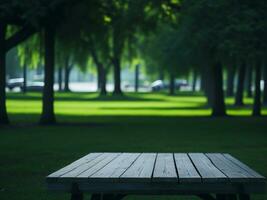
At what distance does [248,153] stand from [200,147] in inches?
85.1

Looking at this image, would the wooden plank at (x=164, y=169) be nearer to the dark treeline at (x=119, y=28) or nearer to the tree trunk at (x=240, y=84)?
the dark treeline at (x=119, y=28)

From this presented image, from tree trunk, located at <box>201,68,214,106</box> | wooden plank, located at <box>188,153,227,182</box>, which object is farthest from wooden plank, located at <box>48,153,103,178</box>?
tree trunk, located at <box>201,68,214,106</box>

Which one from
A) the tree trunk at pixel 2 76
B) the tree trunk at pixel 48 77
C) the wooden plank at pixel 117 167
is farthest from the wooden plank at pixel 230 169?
the tree trunk at pixel 48 77

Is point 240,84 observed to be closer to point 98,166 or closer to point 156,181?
point 98,166

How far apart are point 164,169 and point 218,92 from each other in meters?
33.0

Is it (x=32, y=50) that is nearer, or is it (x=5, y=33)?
(x=5, y=33)

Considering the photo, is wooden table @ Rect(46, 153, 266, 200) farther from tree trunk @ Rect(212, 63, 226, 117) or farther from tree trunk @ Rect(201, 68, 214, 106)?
tree trunk @ Rect(201, 68, 214, 106)

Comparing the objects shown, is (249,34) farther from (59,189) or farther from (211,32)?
(59,189)

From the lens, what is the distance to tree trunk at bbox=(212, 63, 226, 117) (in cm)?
4025

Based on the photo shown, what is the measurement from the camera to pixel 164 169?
8.03 meters

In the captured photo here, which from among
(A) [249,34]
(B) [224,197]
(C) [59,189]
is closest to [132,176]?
(C) [59,189]

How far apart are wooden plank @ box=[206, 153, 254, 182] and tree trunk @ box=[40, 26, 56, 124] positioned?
23.4 meters

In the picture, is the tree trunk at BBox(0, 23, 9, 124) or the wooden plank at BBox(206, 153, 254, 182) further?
the tree trunk at BBox(0, 23, 9, 124)

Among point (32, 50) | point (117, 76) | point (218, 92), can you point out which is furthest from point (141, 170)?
point (117, 76)
